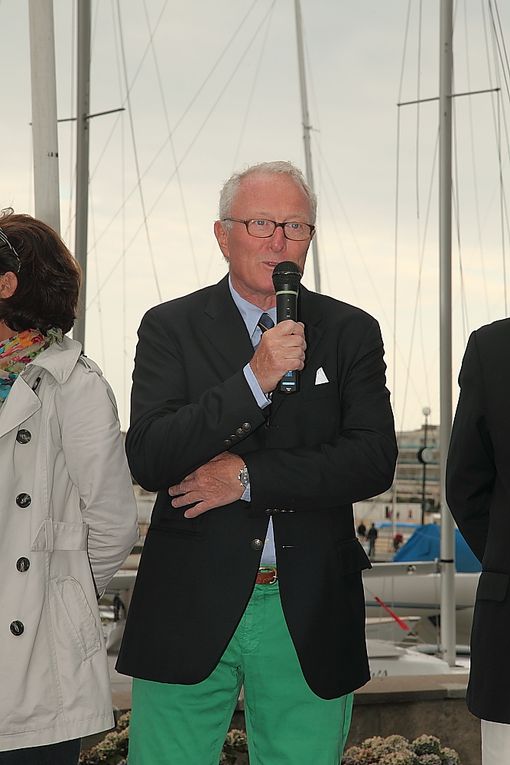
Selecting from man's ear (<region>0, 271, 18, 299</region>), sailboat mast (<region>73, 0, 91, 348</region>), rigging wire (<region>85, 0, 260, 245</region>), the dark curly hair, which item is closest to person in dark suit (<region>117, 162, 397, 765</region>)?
the dark curly hair

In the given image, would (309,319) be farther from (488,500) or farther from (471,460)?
(488,500)

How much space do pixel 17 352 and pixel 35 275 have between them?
0.65 ft

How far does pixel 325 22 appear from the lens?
1455 cm

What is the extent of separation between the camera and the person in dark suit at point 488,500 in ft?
9.16

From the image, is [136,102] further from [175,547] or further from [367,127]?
[175,547]

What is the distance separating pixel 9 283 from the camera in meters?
2.94

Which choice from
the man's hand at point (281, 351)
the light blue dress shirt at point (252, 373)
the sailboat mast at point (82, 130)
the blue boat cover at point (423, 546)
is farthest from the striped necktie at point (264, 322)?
the blue boat cover at point (423, 546)

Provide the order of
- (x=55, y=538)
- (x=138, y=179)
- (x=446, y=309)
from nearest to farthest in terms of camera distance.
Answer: (x=55, y=538) → (x=446, y=309) → (x=138, y=179)

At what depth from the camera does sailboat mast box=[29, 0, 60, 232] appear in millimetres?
4316

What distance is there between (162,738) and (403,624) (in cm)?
1237

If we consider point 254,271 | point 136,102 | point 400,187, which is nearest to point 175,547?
point 254,271

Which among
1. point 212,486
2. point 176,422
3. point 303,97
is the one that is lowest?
point 212,486

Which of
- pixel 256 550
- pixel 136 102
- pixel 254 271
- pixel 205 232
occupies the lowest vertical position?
pixel 256 550

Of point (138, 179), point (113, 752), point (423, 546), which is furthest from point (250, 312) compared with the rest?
point (423, 546)
